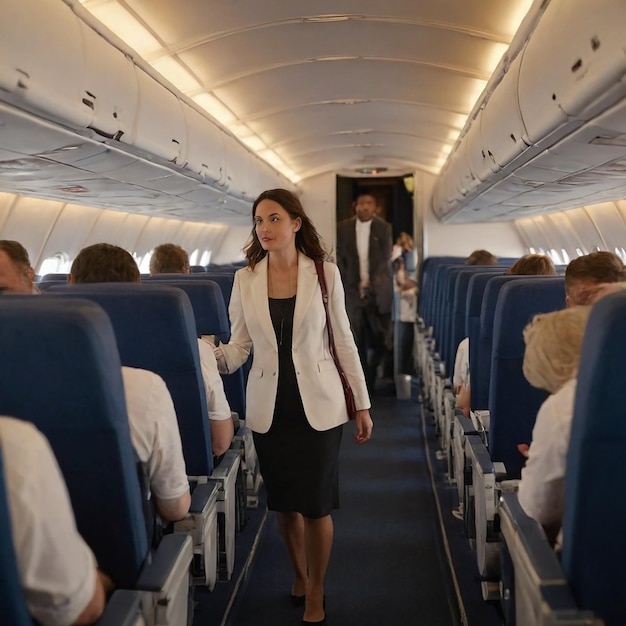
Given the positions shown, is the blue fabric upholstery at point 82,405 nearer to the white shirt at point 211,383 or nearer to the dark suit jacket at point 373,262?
the white shirt at point 211,383

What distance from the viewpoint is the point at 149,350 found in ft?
8.43

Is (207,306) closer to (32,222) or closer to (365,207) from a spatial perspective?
(365,207)

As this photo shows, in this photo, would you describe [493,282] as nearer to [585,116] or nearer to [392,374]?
[585,116]

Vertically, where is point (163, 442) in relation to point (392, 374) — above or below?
above

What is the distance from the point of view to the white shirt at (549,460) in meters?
1.77

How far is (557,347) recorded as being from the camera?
183cm

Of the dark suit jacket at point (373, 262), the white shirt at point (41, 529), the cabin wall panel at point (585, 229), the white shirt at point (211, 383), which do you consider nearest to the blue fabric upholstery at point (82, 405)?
the white shirt at point (41, 529)

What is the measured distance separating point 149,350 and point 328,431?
2.75 ft

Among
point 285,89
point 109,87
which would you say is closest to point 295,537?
point 109,87

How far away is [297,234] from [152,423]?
1.29 m

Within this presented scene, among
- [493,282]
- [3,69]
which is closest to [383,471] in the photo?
[493,282]

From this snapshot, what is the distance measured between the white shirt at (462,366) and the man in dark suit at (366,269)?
3.40 meters

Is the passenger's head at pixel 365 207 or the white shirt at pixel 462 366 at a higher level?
the passenger's head at pixel 365 207

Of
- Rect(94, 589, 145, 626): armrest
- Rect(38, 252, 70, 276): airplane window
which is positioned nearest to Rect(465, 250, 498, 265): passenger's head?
Rect(94, 589, 145, 626): armrest
